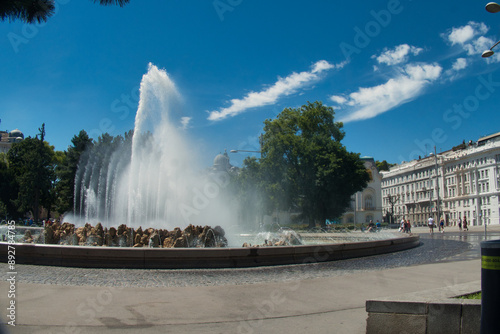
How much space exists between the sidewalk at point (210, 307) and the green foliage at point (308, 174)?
35.7m

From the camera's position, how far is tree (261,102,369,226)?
44.1m

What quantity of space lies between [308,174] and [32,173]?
34.7m

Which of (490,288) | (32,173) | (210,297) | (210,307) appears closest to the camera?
(490,288)

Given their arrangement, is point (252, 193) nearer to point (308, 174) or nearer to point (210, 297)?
point (308, 174)

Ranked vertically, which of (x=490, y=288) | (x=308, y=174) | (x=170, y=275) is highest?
(x=308, y=174)

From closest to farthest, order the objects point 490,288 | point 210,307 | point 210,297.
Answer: point 490,288 → point 210,307 → point 210,297

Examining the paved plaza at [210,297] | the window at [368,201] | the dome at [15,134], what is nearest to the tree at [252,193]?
the paved plaza at [210,297]

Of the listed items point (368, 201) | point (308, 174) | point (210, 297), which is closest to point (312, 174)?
point (308, 174)

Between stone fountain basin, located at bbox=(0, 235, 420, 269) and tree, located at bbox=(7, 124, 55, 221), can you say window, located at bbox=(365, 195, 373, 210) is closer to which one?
tree, located at bbox=(7, 124, 55, 221)

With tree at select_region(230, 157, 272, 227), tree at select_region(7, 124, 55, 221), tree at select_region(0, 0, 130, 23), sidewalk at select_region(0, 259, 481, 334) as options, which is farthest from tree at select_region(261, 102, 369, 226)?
tree at select_region(0, 0, 130, 23)

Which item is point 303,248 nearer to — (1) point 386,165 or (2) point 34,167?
(2) point 34,167

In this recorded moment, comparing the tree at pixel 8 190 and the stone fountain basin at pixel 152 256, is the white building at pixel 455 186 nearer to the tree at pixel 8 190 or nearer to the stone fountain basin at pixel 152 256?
the stone fountain basin at pixel 152 256

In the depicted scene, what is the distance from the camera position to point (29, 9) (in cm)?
656

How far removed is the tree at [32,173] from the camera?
4816cm
